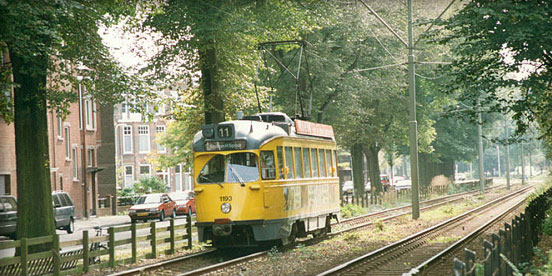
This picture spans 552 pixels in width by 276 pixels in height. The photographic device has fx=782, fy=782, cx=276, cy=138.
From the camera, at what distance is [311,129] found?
20.8 meters

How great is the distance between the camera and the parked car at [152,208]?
43000 mm

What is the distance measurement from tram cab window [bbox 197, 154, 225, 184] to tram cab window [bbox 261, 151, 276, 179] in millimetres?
918

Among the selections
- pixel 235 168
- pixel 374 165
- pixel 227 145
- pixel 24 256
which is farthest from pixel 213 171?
pixel 374 165

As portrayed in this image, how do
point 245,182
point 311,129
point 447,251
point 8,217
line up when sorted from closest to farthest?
point 447,251
point 245,182
point 311,129
point 8,217

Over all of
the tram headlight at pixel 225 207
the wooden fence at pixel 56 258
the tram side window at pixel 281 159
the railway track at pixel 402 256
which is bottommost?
the railway track at pixel 402 256

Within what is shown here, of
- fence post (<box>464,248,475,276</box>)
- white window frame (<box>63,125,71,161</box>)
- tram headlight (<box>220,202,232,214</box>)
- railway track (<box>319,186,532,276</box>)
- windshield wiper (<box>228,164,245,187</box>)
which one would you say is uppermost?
white window frame (<box>63,125,71,161</box>)

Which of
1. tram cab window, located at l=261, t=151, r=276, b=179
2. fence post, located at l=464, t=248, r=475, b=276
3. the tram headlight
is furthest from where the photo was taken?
tram cab window, located at l=261, t=151, r=276, b=179

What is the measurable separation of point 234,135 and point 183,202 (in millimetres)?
30707

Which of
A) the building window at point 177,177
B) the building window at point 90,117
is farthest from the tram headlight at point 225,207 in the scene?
the building window at point 177,177

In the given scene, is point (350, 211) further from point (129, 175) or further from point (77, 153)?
point (129, 175)

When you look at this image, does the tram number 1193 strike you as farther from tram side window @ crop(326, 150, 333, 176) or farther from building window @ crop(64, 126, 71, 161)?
building window @ crop(64, 126, 71, 161)

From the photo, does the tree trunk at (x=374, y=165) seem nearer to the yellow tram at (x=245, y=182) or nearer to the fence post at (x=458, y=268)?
the yellow tram at (x=245, y=182)

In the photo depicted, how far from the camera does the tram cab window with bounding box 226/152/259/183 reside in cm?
1767

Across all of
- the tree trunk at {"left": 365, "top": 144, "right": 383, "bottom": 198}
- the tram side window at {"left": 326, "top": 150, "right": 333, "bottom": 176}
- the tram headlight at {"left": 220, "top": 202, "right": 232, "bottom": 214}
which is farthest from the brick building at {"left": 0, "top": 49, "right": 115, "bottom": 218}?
the tram headlight at {"left": 220, "top": 202, "right": 232, "bottom": 214}
